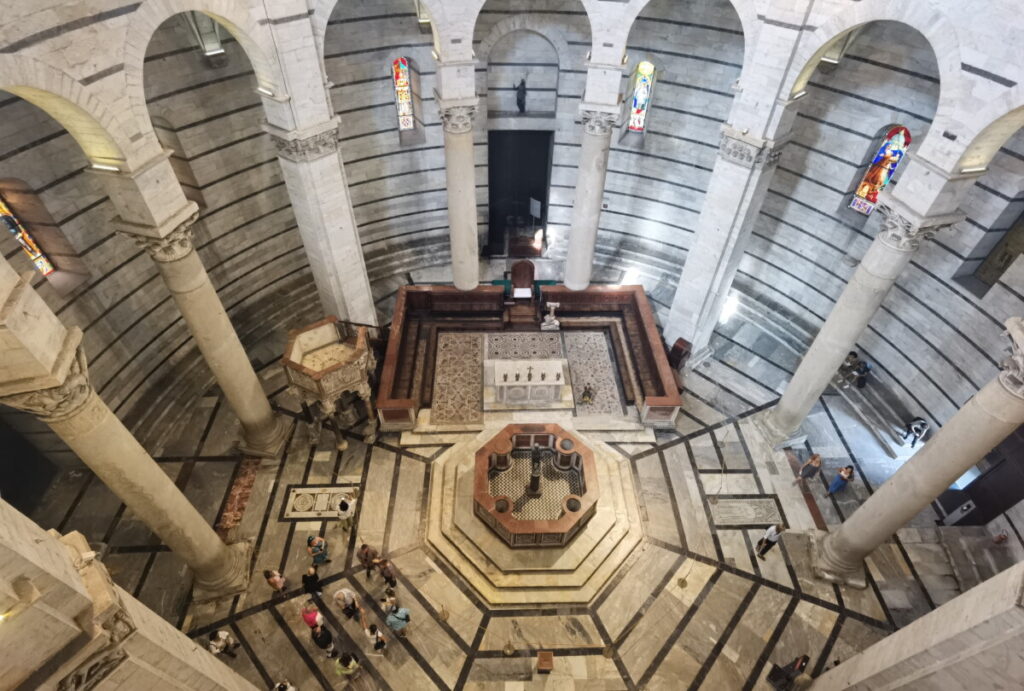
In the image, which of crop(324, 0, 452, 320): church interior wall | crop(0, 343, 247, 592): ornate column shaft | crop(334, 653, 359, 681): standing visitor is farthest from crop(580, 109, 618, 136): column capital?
crop(334, 653, 359, 681): standing visitor

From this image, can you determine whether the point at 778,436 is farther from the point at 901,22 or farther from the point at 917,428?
the point at 901,22

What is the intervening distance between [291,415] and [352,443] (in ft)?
5.84

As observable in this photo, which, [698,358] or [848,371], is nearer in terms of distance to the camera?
[848,371]

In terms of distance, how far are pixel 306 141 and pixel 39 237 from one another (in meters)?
5.02

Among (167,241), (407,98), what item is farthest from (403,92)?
(167,241)

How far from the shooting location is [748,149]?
10.8m

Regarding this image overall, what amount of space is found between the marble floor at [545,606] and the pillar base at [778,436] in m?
0.22

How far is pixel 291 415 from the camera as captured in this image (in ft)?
43.0

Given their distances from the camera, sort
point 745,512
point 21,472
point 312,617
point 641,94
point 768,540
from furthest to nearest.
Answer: point 641,94
point 745,512
point 21,472
point 768,540
point 312,617

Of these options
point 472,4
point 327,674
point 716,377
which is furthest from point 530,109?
point 327,674

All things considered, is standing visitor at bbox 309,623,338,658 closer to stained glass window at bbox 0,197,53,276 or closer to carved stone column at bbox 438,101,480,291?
stained glass window at bbox 0,197,53,276

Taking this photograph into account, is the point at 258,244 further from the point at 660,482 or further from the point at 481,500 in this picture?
the point at 660,482

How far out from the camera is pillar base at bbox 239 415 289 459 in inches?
471

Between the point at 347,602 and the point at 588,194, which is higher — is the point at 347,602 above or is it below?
below
